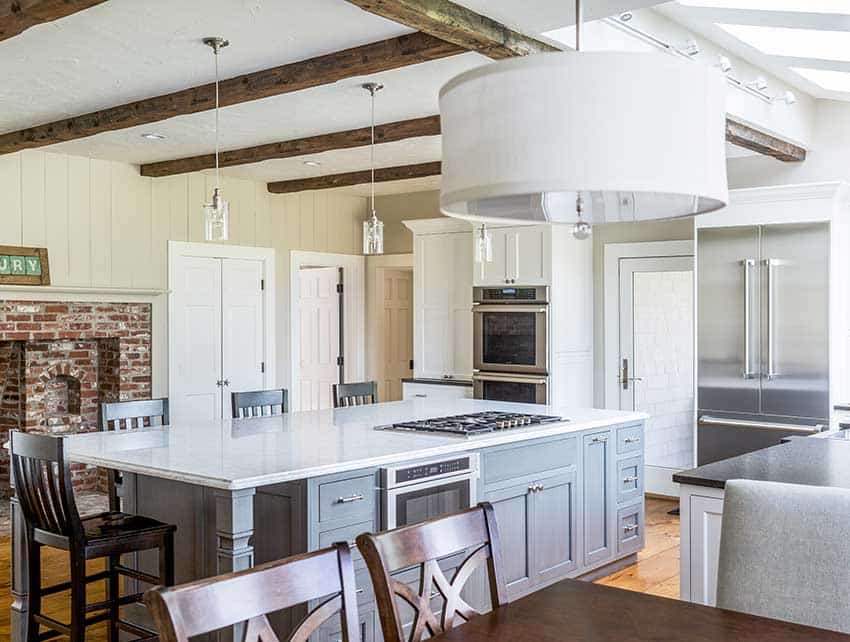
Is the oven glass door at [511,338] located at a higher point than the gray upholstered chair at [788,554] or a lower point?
higher

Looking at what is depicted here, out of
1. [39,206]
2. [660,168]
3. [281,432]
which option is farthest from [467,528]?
[39,206]

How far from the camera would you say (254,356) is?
25.1ft

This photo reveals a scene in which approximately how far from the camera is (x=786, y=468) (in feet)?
9.67

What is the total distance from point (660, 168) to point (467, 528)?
969 millimetres

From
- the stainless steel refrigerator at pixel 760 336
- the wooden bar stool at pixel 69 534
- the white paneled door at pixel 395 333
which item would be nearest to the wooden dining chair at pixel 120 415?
the wooden bar stool at pixel 69 534

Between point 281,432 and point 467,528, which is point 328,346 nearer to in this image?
point 281,432


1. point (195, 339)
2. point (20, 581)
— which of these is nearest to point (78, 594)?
point (20, 581)

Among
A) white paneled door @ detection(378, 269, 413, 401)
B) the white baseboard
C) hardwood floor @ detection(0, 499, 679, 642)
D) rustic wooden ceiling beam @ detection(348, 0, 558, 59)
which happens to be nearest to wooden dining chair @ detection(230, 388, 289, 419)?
hardwood floor @ detection(0, 499, 679, 642)

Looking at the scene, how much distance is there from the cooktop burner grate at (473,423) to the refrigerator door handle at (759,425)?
1795mm

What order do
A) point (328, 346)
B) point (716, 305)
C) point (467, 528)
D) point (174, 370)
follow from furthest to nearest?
point (328, 346), point (174, 370), point (716, 305), point (467, 528)

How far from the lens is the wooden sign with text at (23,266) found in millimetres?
5922

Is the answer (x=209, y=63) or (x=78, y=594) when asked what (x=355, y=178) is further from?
(x=78, y=594)

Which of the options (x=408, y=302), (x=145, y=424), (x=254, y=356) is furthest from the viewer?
(x=408, y=302)

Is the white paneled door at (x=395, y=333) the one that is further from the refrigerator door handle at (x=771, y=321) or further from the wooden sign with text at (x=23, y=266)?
the refrigerator door handle at (x=771, y=321)
